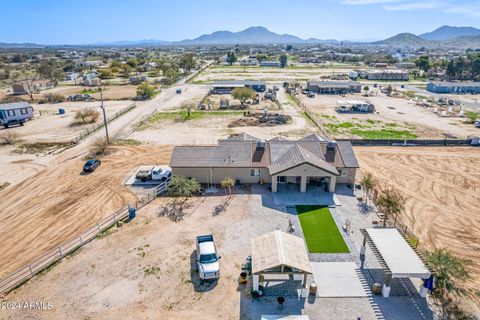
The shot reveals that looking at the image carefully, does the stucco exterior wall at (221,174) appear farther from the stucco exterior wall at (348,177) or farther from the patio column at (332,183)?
the stucco exterior wall at (348,177)

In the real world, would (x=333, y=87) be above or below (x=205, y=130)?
above

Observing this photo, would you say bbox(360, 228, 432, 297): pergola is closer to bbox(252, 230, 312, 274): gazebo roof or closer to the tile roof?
bbox(252, 230, 312, 274): gazebo roof

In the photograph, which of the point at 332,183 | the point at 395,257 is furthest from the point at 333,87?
the point at 395,257

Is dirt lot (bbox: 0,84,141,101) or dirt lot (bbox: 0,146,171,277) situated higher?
dirt lot (bbox: 0,84,141,101)

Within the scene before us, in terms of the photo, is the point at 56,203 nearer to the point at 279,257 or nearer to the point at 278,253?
the point at 278,253

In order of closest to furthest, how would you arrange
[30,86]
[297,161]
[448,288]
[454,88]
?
[448,288] < [297,161] < [30,86] < [454,88]

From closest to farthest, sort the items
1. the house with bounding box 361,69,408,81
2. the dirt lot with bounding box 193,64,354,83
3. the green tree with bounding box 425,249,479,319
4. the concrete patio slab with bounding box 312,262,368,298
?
the green tree with bounding box 425,249,479,319 < the concrete patio slab with bounding box 312,262,368,298 < the house with bounding box 361,69,408,81 < the dirt lot with bounding box 193,64,354,83

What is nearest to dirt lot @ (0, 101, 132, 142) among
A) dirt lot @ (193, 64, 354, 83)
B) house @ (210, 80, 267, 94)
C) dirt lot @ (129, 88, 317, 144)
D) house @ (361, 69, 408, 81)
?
dirt lot @ (129, 88, 317, 144)
